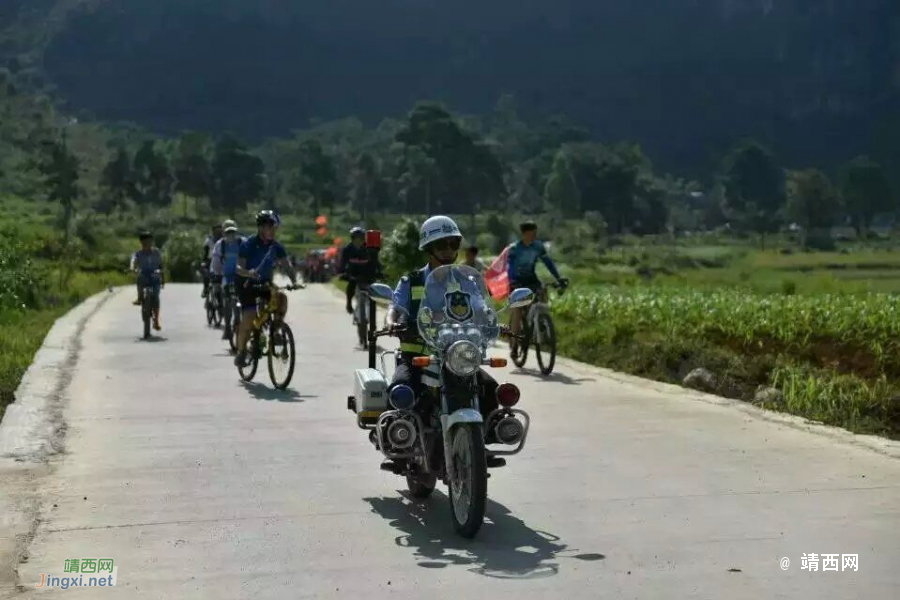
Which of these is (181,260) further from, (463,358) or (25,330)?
(463,358)

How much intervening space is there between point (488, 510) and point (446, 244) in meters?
1.55

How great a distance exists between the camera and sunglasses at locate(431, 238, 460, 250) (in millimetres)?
7664

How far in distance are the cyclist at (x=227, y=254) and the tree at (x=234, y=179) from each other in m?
141

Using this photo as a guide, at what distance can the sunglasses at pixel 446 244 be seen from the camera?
7664 mm

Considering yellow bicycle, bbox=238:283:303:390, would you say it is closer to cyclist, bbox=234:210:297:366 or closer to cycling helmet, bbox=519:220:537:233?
cyclist, bbox=234:210:297:366

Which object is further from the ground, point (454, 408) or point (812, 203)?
point (454, 408)

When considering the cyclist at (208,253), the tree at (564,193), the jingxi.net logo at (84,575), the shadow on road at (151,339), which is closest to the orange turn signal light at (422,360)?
the jingxi.net logo at (84,575)

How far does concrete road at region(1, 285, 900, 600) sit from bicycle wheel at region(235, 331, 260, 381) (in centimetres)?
192

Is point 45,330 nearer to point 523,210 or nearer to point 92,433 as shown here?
point 92,433

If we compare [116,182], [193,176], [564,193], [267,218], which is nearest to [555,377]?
[267,218]

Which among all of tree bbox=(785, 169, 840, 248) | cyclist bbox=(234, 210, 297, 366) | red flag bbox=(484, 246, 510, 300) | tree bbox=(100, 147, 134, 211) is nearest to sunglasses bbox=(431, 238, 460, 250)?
cyclist bbox=(234, 210, 297, 366)

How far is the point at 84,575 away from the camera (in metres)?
6.22

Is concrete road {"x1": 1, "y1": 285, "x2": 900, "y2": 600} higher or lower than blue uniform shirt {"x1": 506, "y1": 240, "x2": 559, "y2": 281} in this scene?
lower

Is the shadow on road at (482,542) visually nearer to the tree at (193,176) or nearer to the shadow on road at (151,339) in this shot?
the shadow on road at (151,339)
